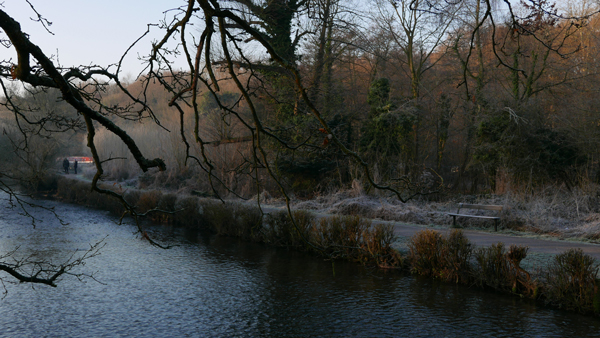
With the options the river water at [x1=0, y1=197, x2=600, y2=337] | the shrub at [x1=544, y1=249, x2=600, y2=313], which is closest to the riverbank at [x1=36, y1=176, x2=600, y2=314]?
the shrub at [x1=544, y1=249, x2=600, y2=313]

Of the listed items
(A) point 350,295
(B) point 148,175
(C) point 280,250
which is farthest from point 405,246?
(B) point 148,175

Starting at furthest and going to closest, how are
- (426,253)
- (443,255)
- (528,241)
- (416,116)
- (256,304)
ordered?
(416,116) → (528,241) → (426,253) → (443,255) → (256,304)

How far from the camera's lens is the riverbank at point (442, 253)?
734 centimetres

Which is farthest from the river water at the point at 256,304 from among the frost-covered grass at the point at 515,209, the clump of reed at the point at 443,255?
the frost-covered grass at the point at 515,209

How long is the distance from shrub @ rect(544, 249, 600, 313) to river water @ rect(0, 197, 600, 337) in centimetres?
24

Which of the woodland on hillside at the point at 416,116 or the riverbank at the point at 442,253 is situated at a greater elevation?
the woodland on hillside at the point at 416,116

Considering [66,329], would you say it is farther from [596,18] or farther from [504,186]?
[596,18]

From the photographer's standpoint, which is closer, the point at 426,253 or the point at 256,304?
the point at 256,304

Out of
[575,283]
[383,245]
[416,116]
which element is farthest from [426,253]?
[416,116]

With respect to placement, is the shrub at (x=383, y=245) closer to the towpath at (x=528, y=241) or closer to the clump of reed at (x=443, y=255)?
the towpath at (x=528, y=241)

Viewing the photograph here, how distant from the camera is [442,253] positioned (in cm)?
924

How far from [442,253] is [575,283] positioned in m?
2.38

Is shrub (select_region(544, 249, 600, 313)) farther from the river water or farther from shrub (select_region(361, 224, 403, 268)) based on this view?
shrub (select_region(361, 224, 403, 268))

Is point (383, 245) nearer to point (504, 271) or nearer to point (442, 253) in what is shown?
point (442, 253)
